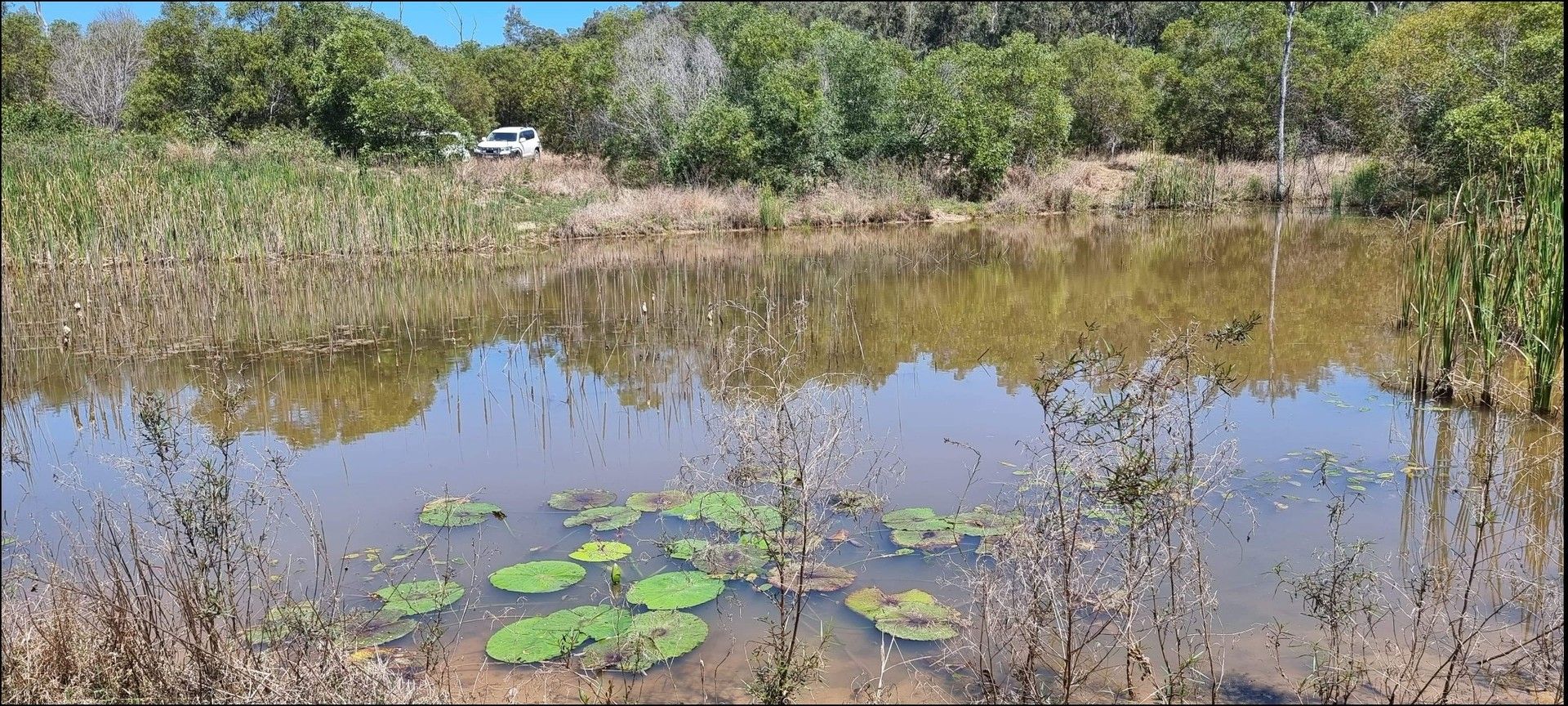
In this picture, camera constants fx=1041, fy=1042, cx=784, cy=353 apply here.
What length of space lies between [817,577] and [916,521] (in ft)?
2.91

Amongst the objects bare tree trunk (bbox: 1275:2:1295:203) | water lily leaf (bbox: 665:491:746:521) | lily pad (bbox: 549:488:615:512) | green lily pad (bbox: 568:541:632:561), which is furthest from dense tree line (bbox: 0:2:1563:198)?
Result: green lily pad (bbox: 568:541:632:561)

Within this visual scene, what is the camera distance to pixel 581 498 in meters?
5.81

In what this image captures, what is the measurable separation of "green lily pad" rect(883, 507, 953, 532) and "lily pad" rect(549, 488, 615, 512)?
157 cm

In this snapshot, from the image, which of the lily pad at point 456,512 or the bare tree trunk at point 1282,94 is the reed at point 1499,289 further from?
the bare tree trunk at point 1282,94

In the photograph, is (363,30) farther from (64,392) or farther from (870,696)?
(870,696)

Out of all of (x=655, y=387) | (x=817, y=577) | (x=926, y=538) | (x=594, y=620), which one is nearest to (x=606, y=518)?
(x=594, y=620)

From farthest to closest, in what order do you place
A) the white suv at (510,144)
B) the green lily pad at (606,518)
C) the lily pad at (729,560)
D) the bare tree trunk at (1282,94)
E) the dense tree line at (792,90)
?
the white suv at (510,144), the bare tree trunk at (1282,94), the dense tree line at (792,90), the green lily pad at (606,518), the lily pad at (729,560)

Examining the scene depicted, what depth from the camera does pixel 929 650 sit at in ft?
13.3

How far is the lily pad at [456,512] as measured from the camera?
5488 mm

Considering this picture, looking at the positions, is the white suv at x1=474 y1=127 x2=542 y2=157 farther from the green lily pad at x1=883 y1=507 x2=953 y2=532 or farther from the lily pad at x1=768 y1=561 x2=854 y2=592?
the lily pad at x1=768 y1=561 x2=854 y2=592

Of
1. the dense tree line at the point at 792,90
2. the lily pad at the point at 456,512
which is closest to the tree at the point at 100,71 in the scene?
the dense tree line at the point at 792,90

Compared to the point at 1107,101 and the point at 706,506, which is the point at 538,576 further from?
the point at 1107,101

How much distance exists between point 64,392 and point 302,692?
670 centimetres

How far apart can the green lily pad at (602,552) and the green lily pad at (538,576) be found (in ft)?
0.29
